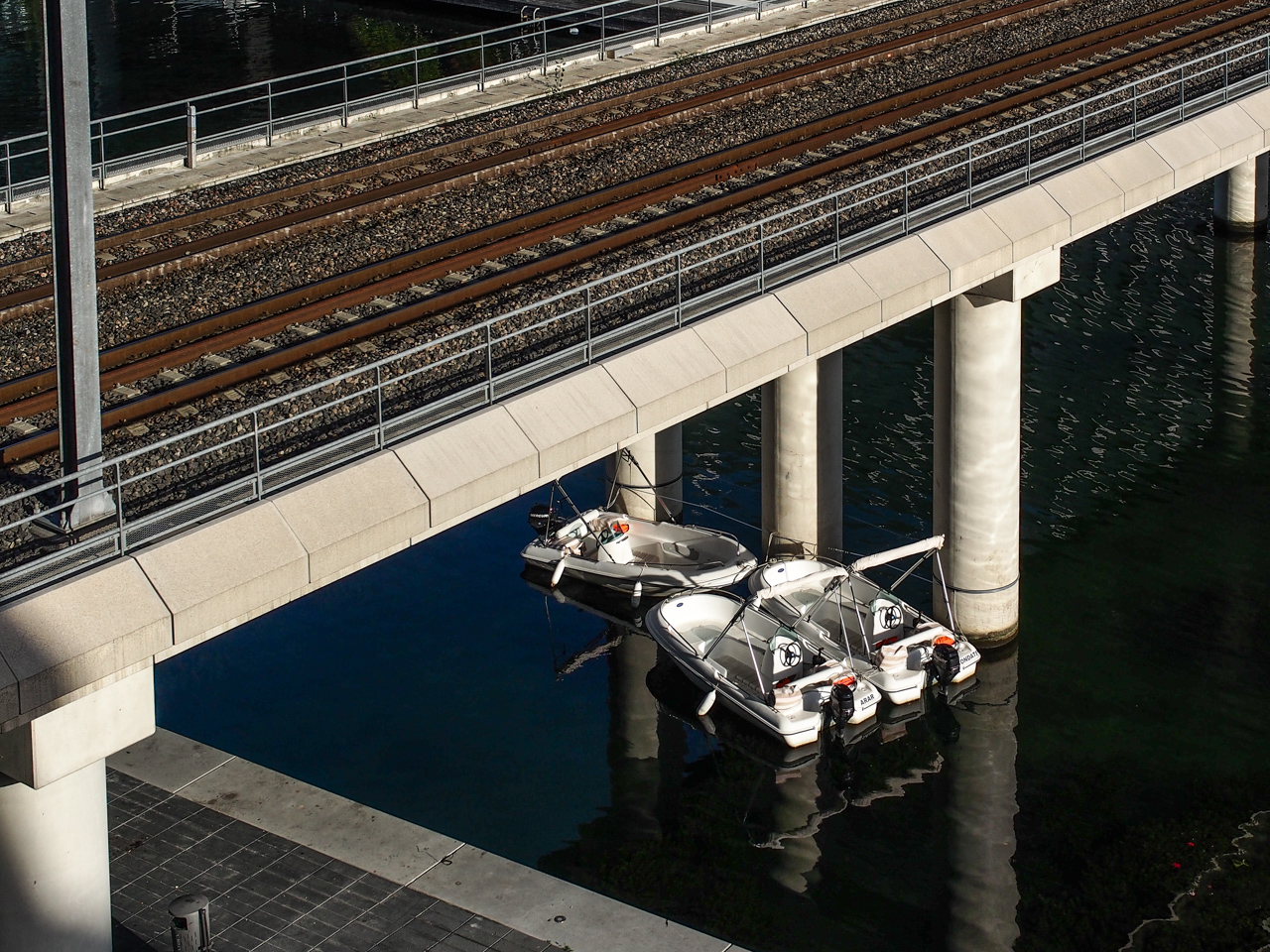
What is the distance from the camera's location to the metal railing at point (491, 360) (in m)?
13.2

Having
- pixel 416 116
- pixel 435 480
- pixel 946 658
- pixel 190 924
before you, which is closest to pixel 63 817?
pixel 190 924

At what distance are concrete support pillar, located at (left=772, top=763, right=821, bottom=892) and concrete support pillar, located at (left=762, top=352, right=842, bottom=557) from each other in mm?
4109

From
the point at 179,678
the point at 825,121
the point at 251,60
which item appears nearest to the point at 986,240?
the point at 825,121

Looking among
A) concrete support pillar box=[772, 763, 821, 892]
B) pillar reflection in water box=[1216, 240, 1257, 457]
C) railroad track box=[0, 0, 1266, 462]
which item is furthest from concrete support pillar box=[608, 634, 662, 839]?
pillar reflection in water box=[1216, 240, 1257, 457]

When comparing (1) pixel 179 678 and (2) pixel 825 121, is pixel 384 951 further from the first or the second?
(2) pixel 825 121

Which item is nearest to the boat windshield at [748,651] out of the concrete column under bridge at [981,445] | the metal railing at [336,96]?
the concrete column under bridge at [981,445]

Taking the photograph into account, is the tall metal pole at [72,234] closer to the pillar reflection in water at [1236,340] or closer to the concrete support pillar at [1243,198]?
the pillar reflection in water at [1236,340]

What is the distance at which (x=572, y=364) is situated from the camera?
16.5 m

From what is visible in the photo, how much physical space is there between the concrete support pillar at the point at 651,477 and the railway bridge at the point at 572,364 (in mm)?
69

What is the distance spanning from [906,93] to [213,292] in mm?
12510

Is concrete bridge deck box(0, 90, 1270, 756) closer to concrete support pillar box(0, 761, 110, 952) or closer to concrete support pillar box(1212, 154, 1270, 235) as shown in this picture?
concrete support pillar box(0, 761, 110, 952)

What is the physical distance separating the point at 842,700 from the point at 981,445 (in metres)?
3.82

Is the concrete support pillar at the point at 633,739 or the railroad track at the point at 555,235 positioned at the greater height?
the railroad track at the point at 555,235

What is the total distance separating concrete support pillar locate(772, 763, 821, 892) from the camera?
20047 mm
